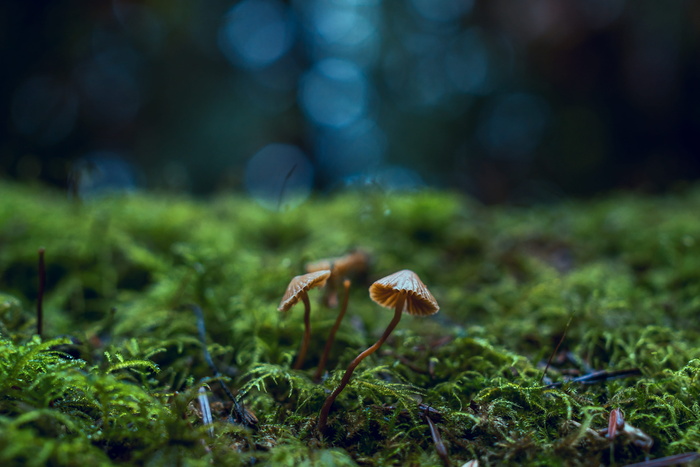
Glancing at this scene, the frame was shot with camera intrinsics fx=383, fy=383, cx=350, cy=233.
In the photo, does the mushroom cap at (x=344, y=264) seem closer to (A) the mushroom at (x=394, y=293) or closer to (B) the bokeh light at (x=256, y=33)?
(A) the mushroom at (x=394, y=293)

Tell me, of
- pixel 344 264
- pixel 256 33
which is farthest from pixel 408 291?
pixel 256 33

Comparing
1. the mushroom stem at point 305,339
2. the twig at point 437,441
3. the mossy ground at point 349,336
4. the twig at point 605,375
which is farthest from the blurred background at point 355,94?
the twig at point 605,375

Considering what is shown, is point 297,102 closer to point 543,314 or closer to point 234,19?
point 234,19

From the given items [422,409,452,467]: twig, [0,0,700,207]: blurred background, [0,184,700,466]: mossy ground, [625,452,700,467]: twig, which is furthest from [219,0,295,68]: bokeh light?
[625,452,700,467]: twig

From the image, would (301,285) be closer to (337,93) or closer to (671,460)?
(671,460)

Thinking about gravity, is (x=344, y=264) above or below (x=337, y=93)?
below

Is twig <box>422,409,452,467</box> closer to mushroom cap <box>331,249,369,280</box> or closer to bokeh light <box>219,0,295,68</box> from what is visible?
mushroom cap <box>331,249,369,280</box>
